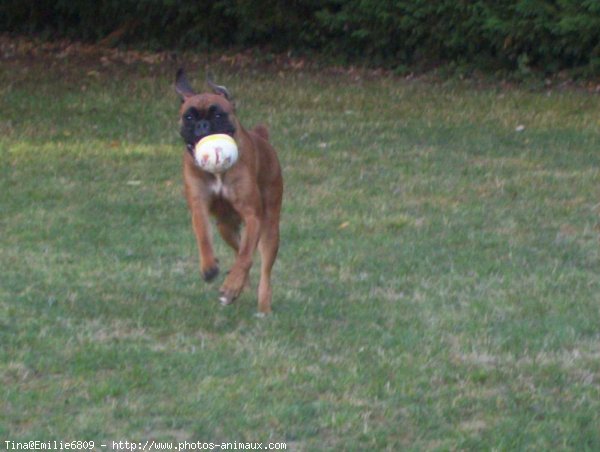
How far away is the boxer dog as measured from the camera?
627cm

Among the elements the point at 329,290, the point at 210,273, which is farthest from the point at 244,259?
the point at 329,290

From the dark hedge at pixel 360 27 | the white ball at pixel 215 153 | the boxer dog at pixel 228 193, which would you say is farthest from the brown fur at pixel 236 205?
the dark hedge at pixel 360 27

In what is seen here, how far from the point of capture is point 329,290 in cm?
708

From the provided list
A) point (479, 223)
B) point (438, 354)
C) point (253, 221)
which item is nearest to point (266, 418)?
point (438, 354)

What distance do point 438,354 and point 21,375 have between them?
1.92m

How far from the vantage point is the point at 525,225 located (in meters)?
8.70

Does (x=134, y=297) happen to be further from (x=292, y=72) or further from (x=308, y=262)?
(x=292, y=72)

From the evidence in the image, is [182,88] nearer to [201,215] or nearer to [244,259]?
[201,215]

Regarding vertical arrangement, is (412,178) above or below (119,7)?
above

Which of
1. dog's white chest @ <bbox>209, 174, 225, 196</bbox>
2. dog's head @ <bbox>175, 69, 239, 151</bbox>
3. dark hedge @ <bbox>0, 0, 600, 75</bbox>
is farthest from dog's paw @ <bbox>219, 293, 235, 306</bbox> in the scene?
dark hedge @ <bbox>0, 0, 600, 75</bbox>

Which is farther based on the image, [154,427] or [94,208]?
[94,208]

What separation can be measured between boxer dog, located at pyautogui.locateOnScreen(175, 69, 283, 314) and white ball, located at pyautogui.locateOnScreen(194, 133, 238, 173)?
9cm

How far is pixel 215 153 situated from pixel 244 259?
60 cm

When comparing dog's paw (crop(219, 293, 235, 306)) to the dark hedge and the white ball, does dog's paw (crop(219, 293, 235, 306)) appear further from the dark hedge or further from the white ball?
the dark hedge
